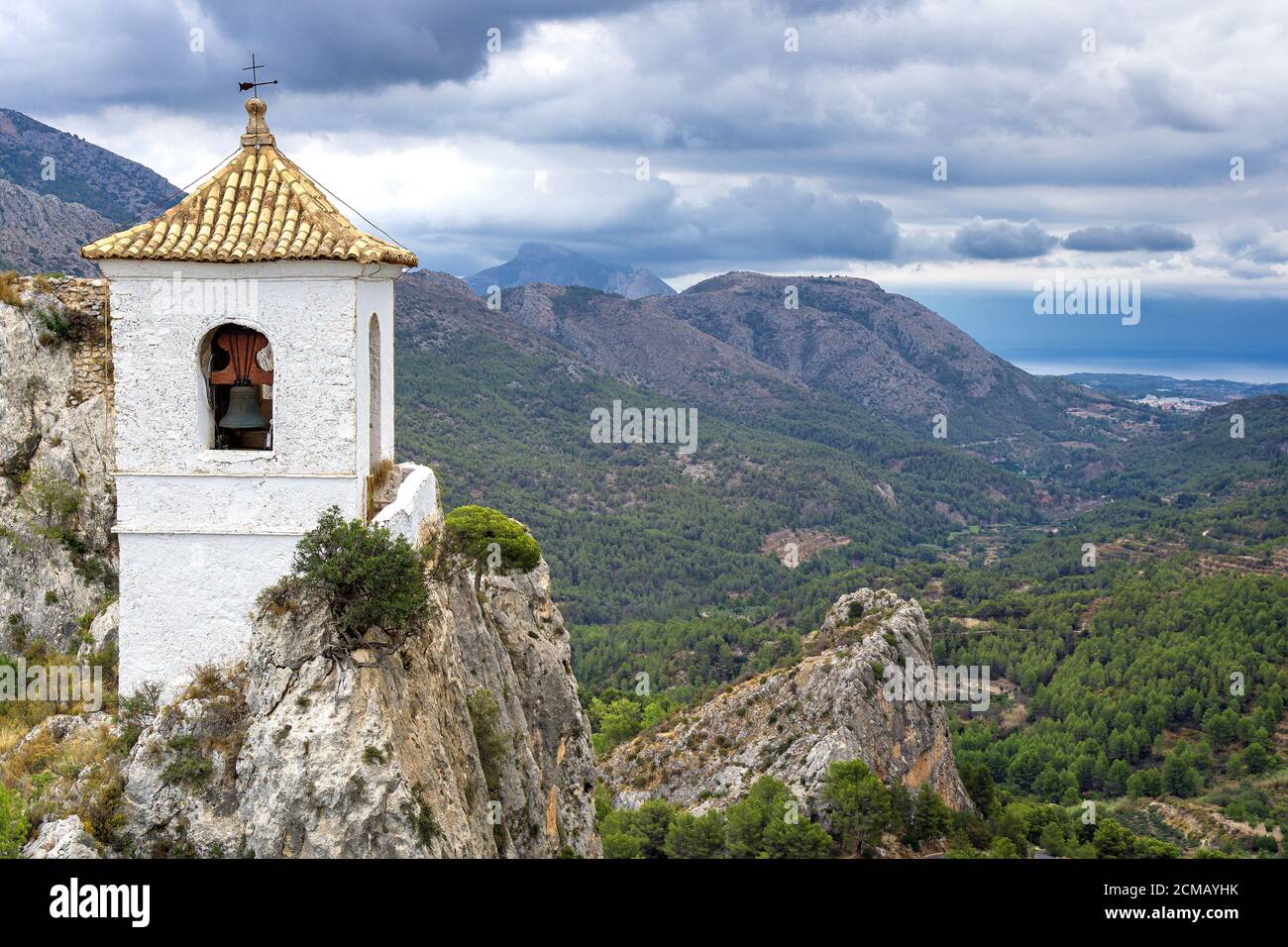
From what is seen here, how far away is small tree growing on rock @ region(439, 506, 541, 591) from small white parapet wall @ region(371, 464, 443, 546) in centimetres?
144

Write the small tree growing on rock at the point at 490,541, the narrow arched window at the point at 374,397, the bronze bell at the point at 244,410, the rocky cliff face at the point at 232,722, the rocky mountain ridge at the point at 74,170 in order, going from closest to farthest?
1. the rocky cliff face at the point at 232,722
2. the bronze bell at the point at 244,410
3. the narrow arched window at the point at 374,397
4. the small tree growing on rock at the point at 490,541
5. the rocky mountain ridge at the point at 74,170

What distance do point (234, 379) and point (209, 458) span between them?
1471 mm

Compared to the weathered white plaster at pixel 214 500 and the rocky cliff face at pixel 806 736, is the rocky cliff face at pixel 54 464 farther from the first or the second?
the rocky cliff face at pixel 806 736

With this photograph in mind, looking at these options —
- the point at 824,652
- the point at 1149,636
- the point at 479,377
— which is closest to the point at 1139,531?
the point at 1149,636

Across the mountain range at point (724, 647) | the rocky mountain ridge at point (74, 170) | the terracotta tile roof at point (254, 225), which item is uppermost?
the rocky mountain ridge at point (74, 170)

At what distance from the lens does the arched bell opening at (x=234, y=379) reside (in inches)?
639

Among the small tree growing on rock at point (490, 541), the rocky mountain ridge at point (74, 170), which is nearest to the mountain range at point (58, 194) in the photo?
the rocky mountain ridge at point (74, 170)

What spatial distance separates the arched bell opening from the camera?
1623 centimetres

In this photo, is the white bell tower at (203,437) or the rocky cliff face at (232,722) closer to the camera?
Answer: the rocky cliff face at (232,722)

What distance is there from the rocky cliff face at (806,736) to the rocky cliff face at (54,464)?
3507cm

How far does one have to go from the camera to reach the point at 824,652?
2275 inches

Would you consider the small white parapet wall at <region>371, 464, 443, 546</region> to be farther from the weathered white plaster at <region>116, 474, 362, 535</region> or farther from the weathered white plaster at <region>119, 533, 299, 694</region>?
the weathered white plaster at <region>119, 533, 299, 694</region>
